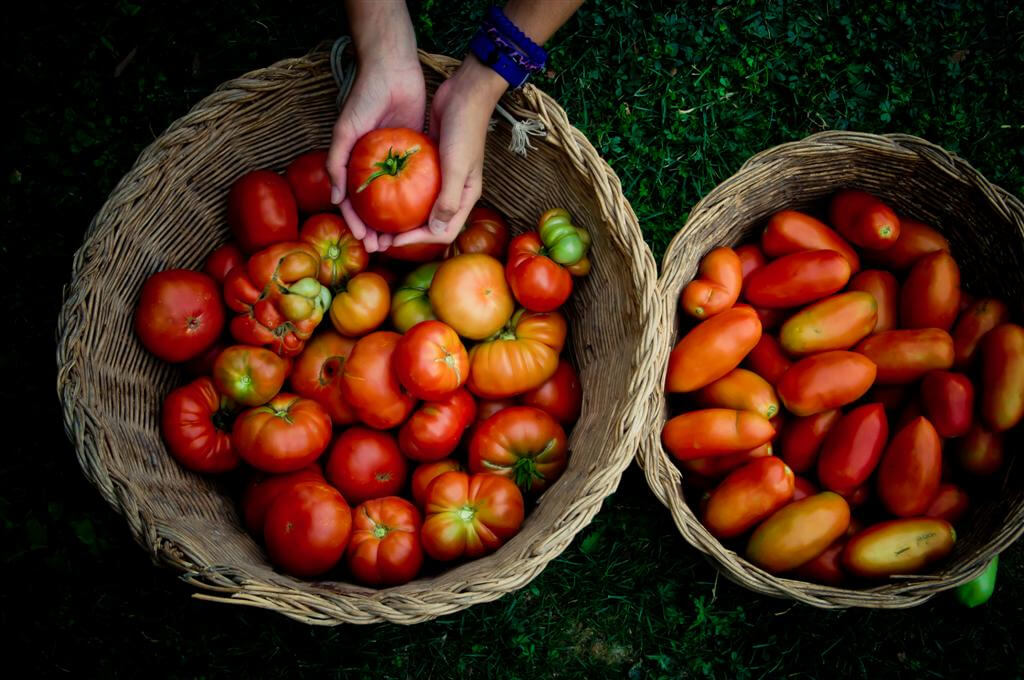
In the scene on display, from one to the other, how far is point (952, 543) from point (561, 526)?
1.23 meters

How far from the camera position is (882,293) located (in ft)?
8.18

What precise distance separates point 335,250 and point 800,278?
4.80ft

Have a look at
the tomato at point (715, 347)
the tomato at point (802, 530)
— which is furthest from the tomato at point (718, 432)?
the tomato at point (802, 530)

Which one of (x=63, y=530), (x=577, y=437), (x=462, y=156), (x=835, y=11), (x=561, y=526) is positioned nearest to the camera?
(x=561, y=526)

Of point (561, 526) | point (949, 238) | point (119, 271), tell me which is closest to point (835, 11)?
point (949, 238)

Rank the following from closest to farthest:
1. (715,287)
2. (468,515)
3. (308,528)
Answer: (308,528), (468,515), (715,287)

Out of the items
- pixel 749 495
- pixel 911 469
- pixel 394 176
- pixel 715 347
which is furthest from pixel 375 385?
pixel 911 469

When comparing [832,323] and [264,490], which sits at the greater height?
[832,323]

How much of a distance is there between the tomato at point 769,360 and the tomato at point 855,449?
0.24m

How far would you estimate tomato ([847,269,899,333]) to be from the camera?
8.17ft

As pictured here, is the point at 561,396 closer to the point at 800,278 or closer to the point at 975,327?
the point at 800,278

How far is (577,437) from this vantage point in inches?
93.7

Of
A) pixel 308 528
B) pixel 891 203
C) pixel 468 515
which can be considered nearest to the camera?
pixel 308 528

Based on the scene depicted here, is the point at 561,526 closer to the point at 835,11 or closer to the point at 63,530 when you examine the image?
the point at 63,530
